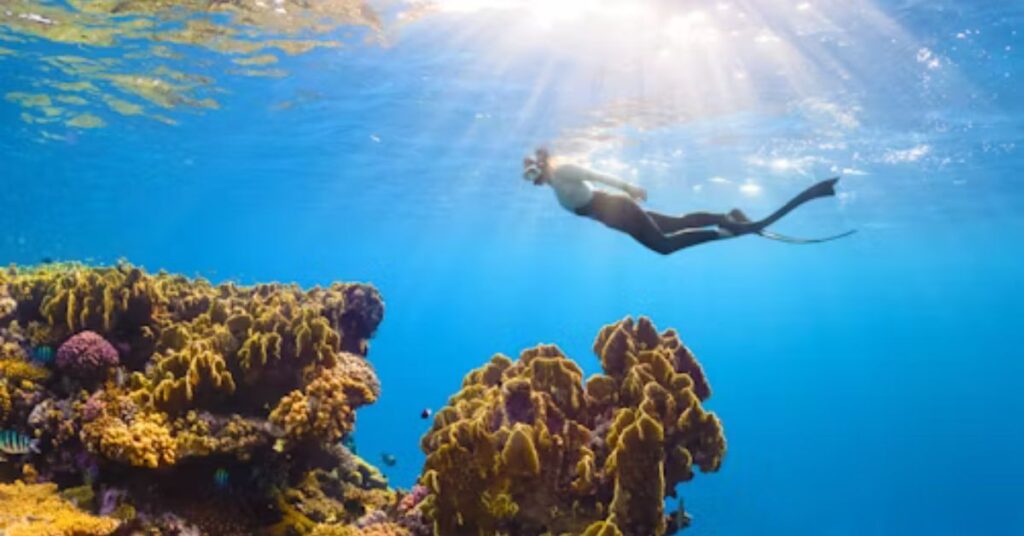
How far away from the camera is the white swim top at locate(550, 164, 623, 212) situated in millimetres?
→ 6281

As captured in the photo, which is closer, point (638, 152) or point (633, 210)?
point (633, 210)

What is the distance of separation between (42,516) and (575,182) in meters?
5.70

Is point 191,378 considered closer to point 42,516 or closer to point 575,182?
point 42,516

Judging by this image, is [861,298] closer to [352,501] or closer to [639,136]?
[639,136]

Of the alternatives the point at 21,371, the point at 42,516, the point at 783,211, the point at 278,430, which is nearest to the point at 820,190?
the point at 783,211

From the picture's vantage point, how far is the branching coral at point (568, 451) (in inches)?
207

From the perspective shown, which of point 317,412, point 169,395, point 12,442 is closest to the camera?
point 12,442

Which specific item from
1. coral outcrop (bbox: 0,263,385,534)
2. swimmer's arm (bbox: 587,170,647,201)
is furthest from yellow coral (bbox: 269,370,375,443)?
swimmer's arm (bbox: 587,170,647,201)

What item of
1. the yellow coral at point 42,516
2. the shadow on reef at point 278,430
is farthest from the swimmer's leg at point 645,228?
the yellow coral at point 42,516

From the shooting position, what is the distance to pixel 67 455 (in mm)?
6289

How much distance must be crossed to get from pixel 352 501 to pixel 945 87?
65.1ft

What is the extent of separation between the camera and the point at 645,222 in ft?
20.9

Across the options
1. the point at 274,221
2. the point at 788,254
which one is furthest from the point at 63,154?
the point at 788,254

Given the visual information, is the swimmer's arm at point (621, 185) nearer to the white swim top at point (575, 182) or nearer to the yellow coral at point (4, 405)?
the white swim top at point (575, 182)
